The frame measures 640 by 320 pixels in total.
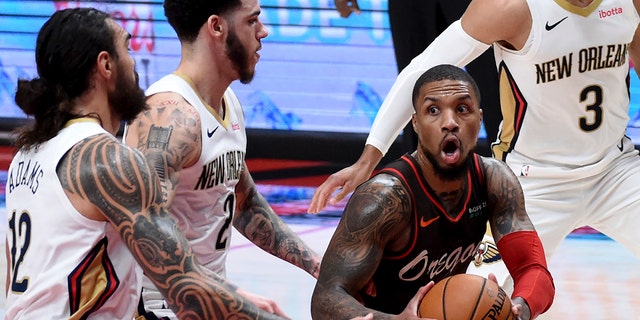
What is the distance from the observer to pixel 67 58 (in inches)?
125

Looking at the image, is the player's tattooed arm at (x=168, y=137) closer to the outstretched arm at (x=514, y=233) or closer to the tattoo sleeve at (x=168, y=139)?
the tattoo sleeve at (x=168, y=139)

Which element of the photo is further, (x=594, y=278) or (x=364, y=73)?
(x=364, y=73)

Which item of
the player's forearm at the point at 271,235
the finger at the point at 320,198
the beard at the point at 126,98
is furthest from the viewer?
the finger at the point at 320,198

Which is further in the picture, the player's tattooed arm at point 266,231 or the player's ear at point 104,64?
the player's tattooed arm at point 266,231

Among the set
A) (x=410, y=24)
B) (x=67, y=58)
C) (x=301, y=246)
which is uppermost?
(x=67, y=58)

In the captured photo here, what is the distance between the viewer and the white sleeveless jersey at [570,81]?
4875 mm

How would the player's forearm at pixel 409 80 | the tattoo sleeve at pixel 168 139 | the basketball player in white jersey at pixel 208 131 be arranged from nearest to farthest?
the tattoo sleeve at pixel 168 139 < the basketball player in white jersey at pixel 208 131 < the player's forearm at pixel 409 80

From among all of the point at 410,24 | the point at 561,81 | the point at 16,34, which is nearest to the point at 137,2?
the point at 16,34

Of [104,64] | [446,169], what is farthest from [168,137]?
[446,169]

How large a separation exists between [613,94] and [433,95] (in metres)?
1.48

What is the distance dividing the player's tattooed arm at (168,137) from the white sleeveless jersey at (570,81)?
5.67ft

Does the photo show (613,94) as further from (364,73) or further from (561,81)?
(364,73)

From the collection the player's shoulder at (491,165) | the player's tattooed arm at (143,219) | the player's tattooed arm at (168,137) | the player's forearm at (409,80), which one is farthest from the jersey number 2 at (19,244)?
the player's forearm at (409,80)

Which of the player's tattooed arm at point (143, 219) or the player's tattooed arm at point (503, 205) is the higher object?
the player's tattooed arm at point (143, 219)
